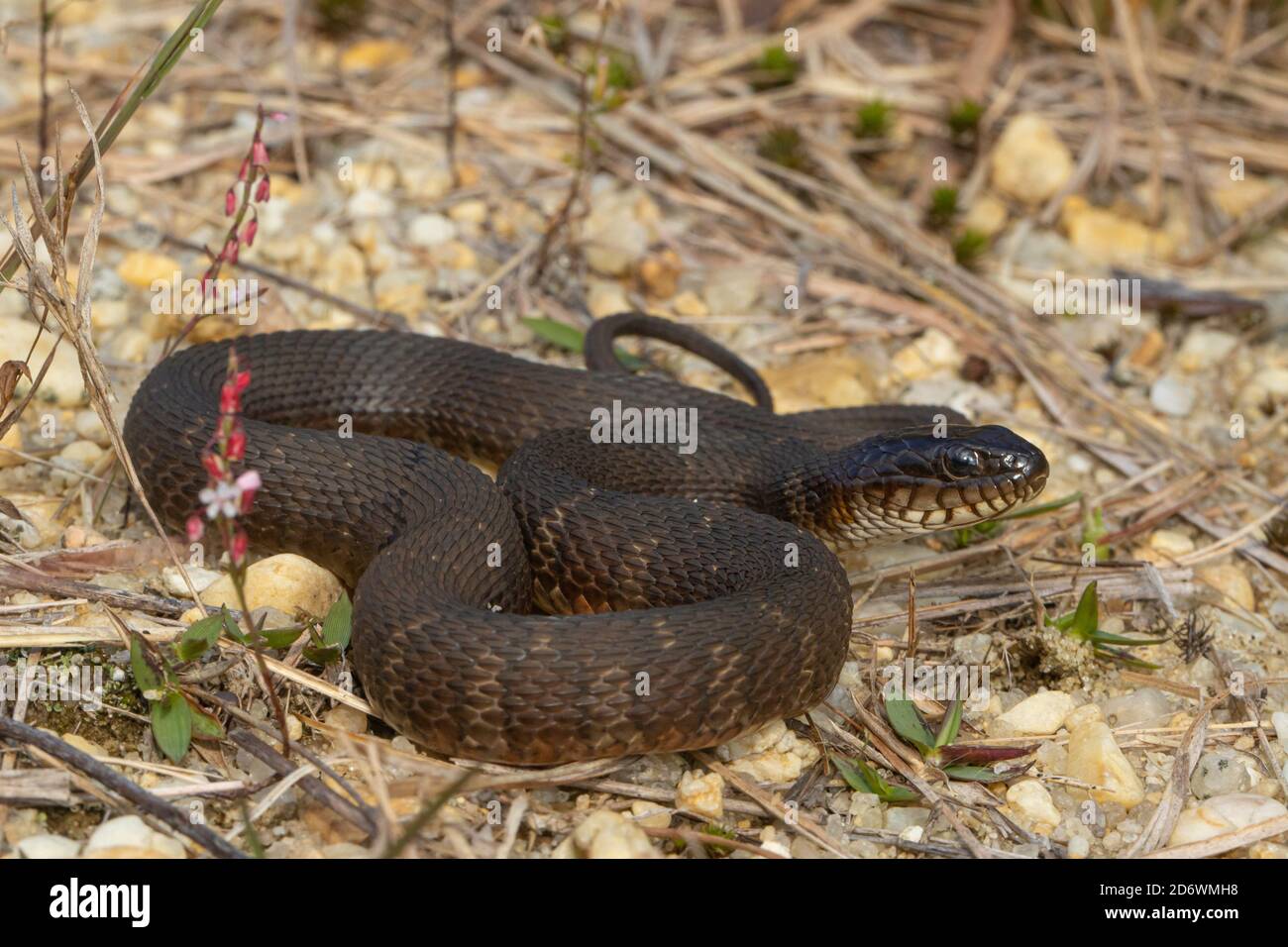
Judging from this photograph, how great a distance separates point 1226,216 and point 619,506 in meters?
6.59

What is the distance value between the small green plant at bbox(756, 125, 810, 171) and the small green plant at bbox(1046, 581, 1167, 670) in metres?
4.90

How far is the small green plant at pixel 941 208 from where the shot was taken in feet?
33.7

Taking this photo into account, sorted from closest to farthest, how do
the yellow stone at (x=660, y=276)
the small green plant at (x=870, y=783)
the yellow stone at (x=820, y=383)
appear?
the small green plant at (x=870, y=783) → the yellow stone at (x=820, y=383) → the yellow stone at (x=660, y=276)

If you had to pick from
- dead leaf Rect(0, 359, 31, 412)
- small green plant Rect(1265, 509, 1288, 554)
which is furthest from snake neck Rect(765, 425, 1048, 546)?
dead leaf Rect(0, 359, 31, 412)

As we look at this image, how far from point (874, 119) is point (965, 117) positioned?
2.46ft

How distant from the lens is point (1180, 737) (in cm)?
647

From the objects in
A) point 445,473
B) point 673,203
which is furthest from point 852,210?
point 445,473

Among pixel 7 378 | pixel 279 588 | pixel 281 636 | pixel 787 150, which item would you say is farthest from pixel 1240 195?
pixel 7 378

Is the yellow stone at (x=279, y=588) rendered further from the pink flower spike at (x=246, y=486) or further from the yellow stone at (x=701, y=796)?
the yellow stone at (x=701, y=796)

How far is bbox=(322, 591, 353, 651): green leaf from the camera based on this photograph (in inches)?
249

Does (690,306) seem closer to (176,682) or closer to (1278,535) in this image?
(1278,535)

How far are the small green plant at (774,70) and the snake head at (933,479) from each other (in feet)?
15.4

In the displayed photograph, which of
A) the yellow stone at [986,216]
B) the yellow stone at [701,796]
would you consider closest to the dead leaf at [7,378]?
the yellow stone at [701,796]

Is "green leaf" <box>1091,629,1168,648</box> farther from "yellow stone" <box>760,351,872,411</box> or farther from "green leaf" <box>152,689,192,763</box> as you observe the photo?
"green leaf" <box>152,689,192,763</box>
